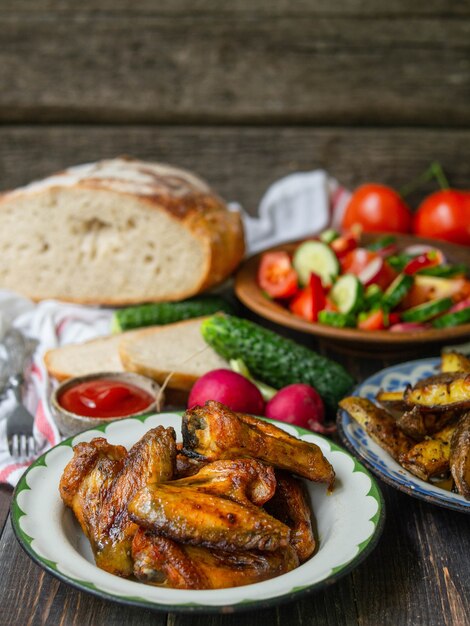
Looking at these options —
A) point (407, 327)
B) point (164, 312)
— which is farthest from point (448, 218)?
point (164, 312)

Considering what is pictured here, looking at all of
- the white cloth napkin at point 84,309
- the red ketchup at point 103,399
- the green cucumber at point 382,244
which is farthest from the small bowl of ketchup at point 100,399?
the green cucumber at point 382,244

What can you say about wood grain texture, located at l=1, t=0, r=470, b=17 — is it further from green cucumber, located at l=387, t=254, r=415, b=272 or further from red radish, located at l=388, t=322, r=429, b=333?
red radish, located at l=388, t=322, r=429, b=333

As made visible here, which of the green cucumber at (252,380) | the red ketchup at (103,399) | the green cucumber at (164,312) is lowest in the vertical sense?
the green cucumber at (164,312)

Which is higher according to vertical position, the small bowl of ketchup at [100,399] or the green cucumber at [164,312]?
the small bowl of ketchup at [100,399]

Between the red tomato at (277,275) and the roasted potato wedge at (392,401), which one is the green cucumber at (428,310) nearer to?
the red tomato at (277,275)

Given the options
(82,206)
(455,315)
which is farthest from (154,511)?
(82,206)

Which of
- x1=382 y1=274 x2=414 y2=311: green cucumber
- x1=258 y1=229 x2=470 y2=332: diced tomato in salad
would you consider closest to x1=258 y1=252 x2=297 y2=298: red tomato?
x1=258 y1=229 x2=470 y2=332: diced tomato in salad

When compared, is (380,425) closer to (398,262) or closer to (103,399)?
(103,399)
